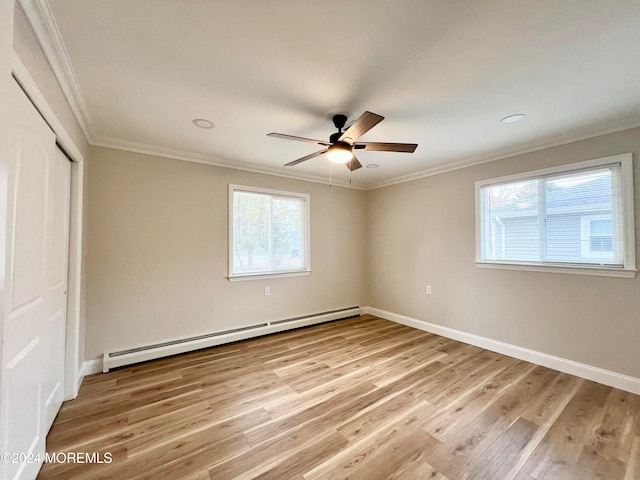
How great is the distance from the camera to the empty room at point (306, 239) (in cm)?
138

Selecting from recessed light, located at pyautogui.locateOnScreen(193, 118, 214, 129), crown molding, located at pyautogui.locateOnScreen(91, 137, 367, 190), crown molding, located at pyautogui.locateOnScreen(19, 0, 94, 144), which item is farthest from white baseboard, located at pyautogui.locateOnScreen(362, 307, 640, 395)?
crown molding, located at pyautogui.locateOnScreen(19, 0, 94, 144)

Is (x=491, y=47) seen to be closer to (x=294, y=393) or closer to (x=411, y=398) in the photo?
(x=411, y=398)

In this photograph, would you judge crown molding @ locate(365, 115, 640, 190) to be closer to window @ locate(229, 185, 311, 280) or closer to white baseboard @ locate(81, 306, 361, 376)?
window @ locate(229, 185, 311, 280)

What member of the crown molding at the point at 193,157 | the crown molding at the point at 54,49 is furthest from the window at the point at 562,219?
the crown molding at the point at 54,49

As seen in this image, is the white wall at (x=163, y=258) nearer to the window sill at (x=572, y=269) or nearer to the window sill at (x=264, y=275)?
the window sill at (x=264, y=275)

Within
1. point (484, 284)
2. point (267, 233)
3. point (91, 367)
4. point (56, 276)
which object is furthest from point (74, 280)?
point (484, 284)

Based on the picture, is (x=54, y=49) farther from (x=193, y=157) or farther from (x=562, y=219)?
(x=562, y=219)

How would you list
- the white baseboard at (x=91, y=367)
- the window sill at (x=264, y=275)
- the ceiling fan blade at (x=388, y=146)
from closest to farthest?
1. the ceiling fan blade at (x=388, y=146)
2. the white baseboard at (x=91, y=367)
3. the window sill at (x=264, y=275)

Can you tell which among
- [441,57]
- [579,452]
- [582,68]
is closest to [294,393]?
[579,452]

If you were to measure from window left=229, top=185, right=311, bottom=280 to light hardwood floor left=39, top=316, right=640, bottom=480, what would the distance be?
1.27 metres

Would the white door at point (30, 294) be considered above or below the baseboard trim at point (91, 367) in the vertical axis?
above

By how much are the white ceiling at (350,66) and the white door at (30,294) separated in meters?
0.60

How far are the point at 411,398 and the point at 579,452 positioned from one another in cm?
105

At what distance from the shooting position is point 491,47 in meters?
1.53
